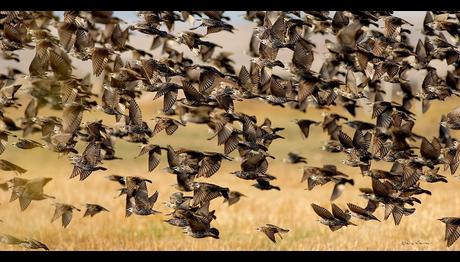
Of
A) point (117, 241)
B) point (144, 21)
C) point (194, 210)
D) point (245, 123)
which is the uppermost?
point (144, 21)

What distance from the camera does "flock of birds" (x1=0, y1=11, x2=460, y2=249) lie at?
18.4m

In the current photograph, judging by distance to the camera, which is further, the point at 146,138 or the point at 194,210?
the point at 146,138

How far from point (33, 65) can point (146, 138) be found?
107 inches

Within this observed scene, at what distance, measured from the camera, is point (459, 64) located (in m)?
20.4

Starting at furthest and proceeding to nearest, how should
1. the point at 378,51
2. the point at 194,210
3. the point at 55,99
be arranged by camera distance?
the point at 55,99 → the point at 378,51 → the point at 194,210

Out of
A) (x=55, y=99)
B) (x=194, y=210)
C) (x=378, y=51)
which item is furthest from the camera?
(x=55, y=99)

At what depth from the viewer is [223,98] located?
18688 millimetres

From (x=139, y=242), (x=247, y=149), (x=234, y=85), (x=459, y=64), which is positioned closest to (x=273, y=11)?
(x=234, y=85)

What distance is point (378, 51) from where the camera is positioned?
19.6 metres

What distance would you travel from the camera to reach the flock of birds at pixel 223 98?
60.3ft

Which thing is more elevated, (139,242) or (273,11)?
(273,11)

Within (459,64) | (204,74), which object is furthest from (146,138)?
(459,64)

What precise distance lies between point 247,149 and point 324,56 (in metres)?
3.87

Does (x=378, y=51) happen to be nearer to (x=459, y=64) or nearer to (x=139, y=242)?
(x=459, y=64)
